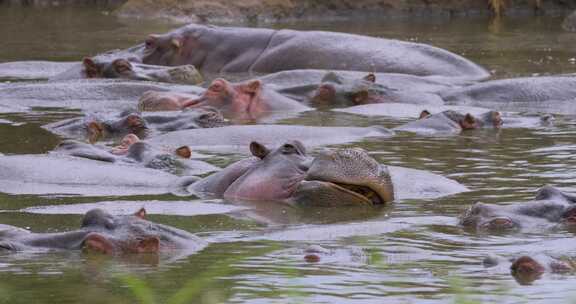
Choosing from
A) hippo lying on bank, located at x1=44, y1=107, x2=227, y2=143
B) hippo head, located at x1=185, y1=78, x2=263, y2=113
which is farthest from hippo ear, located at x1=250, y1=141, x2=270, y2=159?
hippo head, located at x1=185, y1=78, x2=263, y2=113

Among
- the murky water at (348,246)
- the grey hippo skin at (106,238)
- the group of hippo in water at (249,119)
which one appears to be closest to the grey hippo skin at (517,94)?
the group of hippo in water at (249,119)

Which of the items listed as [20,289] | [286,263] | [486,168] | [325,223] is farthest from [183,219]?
[486,168]

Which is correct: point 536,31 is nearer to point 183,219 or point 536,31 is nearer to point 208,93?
point 208,93

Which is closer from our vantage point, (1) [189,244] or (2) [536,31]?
(1) [189,244]

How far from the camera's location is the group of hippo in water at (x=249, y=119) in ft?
18.0

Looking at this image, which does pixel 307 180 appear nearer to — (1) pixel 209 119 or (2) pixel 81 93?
(1) pixel 209 119

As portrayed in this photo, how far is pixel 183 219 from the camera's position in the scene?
5684mm

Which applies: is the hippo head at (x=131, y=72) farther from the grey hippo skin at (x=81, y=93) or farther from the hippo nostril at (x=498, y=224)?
the hippo nostril at (x=498, y=224)

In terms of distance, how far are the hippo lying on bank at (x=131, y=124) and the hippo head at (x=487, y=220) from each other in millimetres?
3642

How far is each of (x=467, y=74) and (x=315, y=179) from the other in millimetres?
6443

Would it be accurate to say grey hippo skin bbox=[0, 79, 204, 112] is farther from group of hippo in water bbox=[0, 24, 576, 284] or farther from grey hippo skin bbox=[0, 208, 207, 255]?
grey hippo skin bbox=[0, 208, 207, 255]

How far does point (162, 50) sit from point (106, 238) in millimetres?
8847

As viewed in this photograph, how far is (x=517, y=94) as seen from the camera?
1080 cm

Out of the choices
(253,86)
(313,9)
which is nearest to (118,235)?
(253,86)
